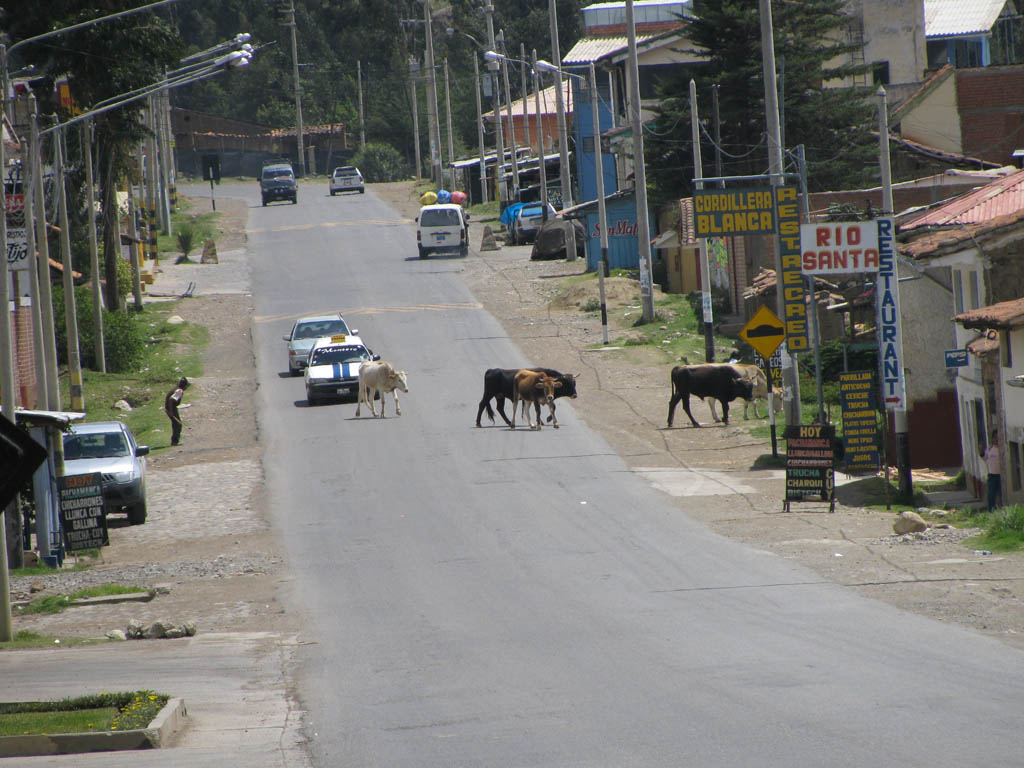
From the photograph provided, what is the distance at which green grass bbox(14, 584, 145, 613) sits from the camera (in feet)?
57.4

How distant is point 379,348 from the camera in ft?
141

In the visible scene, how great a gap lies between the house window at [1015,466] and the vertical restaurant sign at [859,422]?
3.29 m

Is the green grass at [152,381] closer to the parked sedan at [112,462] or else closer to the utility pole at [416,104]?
the parked sedan at [112,462]

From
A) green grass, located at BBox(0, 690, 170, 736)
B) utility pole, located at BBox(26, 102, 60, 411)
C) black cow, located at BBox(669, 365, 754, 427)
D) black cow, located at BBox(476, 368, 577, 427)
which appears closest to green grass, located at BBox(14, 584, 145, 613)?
green grass, located at BBox(0, 690, 170, 736)

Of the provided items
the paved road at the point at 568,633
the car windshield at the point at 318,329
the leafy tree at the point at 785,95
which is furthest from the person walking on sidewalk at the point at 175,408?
the leafy tree at the point at 785,95

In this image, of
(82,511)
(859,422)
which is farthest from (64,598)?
(859,422)

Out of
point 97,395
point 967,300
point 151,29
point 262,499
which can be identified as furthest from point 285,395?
point 967,300

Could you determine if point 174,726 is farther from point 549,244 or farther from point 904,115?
point 549,244

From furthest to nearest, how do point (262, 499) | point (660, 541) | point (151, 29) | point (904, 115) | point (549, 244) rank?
point (549, 244)
point (904, 115)
point (151, 29)
point (262, 499)
point (660, 541)

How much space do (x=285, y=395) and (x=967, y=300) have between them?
1870 centimetres

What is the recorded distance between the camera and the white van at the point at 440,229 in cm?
6184

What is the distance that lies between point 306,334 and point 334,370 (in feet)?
18.7

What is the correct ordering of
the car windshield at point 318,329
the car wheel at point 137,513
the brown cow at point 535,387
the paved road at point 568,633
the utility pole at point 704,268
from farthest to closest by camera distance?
1. the car windshield at point 318,329
2. the utility pole at point 704,268
3. the brown cow at point 535,387
4. the car wheel at point 137,513
5. the paved road at point 568,633

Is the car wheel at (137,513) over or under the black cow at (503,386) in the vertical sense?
under
